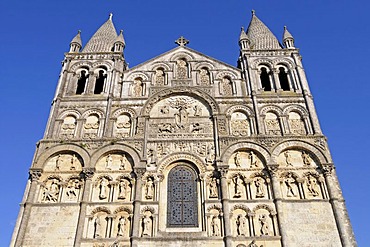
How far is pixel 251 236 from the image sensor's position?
1592 centimetres

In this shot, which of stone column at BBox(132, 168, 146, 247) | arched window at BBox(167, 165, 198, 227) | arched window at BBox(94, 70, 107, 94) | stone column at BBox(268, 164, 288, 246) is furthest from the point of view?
arched window at BBox(94, 70, 107, 94)

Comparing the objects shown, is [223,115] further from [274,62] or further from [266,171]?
[274,62]

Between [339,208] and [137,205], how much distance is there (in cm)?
882

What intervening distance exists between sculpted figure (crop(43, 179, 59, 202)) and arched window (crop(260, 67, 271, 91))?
12.6 m

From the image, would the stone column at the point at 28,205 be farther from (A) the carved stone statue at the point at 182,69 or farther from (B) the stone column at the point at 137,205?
(A) the carved stone statue at the point at 182,69

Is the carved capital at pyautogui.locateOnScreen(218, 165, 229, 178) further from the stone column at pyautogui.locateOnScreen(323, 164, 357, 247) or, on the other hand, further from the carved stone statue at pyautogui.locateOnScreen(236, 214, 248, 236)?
the stone column at pyautogui.locateOnScreen(323, 164, 357, 247)

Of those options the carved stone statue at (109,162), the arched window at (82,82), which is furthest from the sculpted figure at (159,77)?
the carved stone statue at (109,162)

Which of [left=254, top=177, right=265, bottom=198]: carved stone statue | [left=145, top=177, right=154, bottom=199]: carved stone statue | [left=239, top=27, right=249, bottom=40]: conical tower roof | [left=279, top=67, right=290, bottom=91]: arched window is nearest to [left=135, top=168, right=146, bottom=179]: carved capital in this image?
[left=145, top=177, right=154, bottom=199]: carved stone statue

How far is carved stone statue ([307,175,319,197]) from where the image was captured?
17144 millimetres

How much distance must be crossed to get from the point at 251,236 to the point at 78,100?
11691mm

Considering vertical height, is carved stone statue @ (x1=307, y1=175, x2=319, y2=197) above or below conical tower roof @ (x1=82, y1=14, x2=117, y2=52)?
below

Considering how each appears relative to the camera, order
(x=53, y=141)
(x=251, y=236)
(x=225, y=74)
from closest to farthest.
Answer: (x=251, y=236) < (x=53, y=141) < (x=225, y=74)

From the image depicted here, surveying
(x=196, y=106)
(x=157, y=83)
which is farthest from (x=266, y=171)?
(x=157, y=83)

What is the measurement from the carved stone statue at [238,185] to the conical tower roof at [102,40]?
38.7 ft
